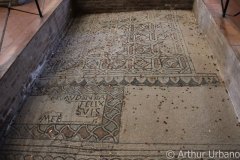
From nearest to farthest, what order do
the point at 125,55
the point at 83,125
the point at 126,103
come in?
the point at 83,125 → the point at 126,103 → the point at 125,55

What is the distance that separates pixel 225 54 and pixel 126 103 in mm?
1013

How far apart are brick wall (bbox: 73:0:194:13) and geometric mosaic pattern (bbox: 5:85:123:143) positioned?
202 centimetres

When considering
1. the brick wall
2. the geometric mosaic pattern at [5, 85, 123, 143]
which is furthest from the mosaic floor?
the brick wall

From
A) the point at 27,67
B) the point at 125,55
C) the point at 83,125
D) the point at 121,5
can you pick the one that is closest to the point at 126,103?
the point at 83,125

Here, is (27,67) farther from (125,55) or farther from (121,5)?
(121,5)

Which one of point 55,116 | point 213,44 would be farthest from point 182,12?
point 55,116

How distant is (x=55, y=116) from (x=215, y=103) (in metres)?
1.33

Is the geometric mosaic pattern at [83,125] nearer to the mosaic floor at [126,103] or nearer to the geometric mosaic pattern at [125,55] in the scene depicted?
the mosaic floor at [126,103]

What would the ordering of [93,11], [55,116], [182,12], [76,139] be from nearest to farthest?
1. [76,139]
2. [55,116]
3. [182,12]
4. [93,11]

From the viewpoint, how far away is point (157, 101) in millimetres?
2057

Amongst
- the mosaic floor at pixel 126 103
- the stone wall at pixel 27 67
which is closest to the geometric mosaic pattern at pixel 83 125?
the mosaic floor at pixel 126 103

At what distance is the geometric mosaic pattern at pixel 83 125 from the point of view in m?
1.80

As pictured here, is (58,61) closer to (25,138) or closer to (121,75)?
(121,75)

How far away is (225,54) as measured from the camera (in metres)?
2.19
